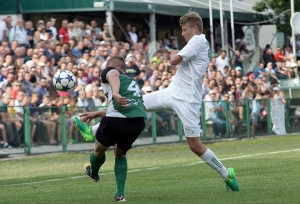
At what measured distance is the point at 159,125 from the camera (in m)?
25.0

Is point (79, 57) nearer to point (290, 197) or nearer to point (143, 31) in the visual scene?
point (143, 31)

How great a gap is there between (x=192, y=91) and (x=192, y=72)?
Result: 0.24m

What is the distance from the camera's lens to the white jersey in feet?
35.4

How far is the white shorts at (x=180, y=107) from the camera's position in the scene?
10719 millimetres

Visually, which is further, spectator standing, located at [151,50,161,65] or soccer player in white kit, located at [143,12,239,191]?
spectator standing, located at [151,50,161,65]

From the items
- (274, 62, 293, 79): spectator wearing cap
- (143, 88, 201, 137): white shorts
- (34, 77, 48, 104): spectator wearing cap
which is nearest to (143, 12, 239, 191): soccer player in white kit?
(143, 88, 201, 137): white shorts

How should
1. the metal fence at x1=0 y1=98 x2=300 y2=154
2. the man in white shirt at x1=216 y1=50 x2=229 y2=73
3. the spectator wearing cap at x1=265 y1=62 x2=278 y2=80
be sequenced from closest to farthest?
the metal fence at x1=0 y1=98 x2=300 y2=154 < the man in white shirt at x1=216 y1=50 x2=229 y2=73 < the spectator wearing cap at x1=265 y1=62 x2=278 y2=80

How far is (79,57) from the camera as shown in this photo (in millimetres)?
25312

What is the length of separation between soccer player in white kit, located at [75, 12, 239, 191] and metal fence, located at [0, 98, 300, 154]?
11.1 metres

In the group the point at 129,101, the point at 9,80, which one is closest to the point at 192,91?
the point at 129,101

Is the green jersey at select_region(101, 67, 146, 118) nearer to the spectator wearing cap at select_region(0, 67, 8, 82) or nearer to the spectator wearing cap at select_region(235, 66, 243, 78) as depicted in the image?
the spectator wearing cap at select_region(0, 67, 8, 82)

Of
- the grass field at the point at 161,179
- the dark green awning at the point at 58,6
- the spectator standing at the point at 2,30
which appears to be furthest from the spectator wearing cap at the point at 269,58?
the spectator standing at the point at 2,30

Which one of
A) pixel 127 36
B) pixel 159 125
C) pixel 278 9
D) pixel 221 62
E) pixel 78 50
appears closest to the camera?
pixel 159 125

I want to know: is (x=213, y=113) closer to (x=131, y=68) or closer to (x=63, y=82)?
(x=131, y=68)
